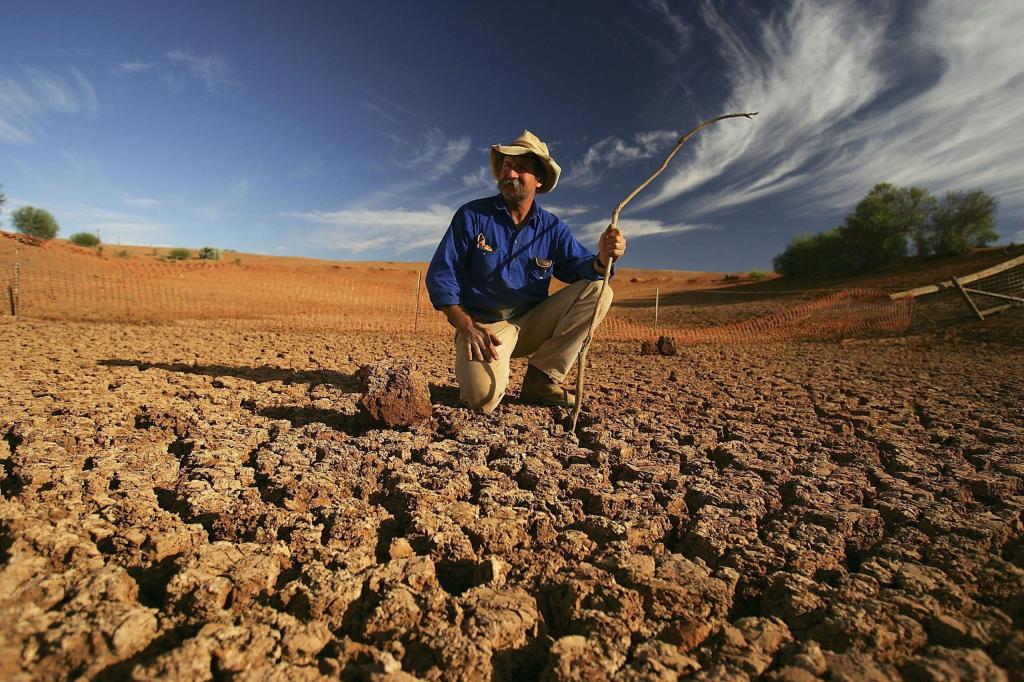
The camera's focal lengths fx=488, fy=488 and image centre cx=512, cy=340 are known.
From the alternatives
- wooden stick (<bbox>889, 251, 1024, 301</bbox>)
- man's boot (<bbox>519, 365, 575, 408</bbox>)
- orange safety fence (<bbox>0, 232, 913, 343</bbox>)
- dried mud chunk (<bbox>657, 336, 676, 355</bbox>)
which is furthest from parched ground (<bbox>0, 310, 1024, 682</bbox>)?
orange safety fence (<bbox>0, 232, 913, 343</bbox>)

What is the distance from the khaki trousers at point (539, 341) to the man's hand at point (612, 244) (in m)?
0.28

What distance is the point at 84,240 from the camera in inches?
1432

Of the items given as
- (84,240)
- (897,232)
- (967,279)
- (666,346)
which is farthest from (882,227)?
(84,240)

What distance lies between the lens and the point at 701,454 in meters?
2.15

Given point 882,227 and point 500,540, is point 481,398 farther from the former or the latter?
point 882,227

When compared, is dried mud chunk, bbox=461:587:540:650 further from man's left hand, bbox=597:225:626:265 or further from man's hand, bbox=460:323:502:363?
man's left hand, bbox=597:225:626:265

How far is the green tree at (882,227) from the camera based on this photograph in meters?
20.8

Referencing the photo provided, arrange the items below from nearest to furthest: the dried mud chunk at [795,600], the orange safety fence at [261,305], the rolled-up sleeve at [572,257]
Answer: the dried mud chunk at [795,600], the rolled-up sleeve at [572,257], the orange safety fence at [261,305]

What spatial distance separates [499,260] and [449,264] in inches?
11.8

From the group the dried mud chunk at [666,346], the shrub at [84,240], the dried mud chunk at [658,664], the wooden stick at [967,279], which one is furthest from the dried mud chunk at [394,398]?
the shrub at [84,240]

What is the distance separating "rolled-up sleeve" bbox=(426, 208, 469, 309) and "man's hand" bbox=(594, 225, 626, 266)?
805mm

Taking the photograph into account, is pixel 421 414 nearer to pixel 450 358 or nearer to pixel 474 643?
pixel 474 643

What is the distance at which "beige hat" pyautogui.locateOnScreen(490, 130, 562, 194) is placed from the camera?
2.72m

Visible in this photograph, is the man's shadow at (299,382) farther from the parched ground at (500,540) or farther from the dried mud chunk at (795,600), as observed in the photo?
the dried mud chunk at (795,600)
